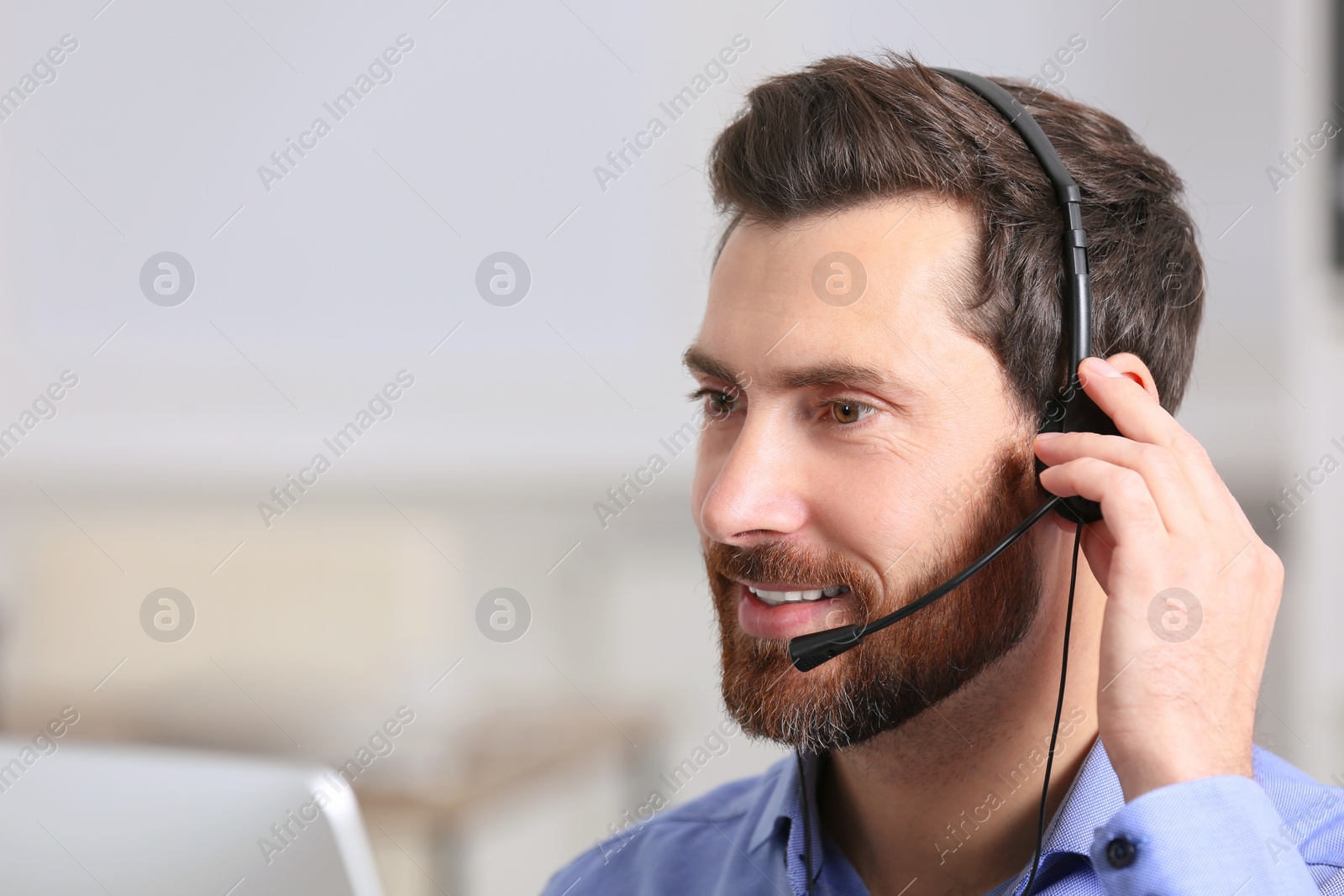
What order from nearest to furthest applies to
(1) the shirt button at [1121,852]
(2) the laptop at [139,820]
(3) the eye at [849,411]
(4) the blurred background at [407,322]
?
1. (2) the laptop at [139,820]
2. (1) the shirt button at [1121,852]
3. (3) the eye at [849,411]
4. (4) the blurred background at [407,322]

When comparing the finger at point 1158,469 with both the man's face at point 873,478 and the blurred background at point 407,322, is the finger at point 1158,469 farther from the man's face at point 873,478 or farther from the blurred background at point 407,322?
the blurred background at point 407,322

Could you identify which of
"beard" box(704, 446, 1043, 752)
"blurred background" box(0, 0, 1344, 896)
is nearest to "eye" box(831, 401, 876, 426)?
"beard" box(704, 446, 1043, 752)

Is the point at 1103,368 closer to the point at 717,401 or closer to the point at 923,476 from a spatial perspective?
the point at 923,476

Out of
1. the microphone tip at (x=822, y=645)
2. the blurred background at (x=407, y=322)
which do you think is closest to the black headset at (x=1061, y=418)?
the microphone tip at (x=822, y=645)

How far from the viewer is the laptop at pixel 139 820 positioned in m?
0.66

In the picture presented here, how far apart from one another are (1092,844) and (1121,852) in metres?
0.05

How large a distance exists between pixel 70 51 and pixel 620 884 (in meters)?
2.62

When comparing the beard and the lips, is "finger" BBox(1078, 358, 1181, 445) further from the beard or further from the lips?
the lips

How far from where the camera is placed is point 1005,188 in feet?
3.39

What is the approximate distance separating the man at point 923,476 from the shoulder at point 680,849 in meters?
0.06

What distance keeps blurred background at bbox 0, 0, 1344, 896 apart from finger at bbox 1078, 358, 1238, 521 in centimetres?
183

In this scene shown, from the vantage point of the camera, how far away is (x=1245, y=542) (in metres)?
0.86

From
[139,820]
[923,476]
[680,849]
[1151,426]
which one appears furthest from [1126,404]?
[139,820]

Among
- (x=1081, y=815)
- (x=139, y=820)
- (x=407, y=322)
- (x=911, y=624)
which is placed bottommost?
(x=1081, y=815)
